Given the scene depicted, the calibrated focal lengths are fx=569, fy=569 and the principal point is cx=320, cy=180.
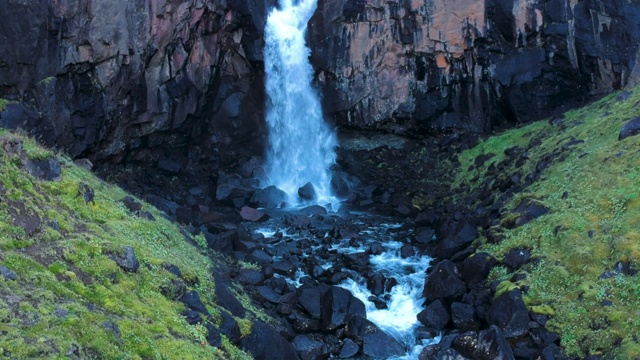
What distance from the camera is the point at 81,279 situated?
43.2ft

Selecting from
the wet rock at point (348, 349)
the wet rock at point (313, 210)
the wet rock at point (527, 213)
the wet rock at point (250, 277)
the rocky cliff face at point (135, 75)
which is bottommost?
the wet rock at point (348, 349)

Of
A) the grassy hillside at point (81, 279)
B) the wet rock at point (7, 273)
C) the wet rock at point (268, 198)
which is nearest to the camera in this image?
the grassy hillside at point (81, 279)

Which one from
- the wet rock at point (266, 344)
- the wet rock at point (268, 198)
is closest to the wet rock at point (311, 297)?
the wet rock at point (266, 344)

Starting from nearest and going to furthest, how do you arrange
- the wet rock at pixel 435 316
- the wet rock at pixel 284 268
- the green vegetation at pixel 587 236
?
the green vegetation at pixel 587 236, the wet rock at pixel 435 316, the wet rock at pixel 284 268

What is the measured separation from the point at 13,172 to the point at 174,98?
18.7 m

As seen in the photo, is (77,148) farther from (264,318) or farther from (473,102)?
(473,102)

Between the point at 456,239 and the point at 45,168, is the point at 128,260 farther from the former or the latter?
the point at 456,239

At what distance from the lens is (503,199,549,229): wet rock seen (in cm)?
2350

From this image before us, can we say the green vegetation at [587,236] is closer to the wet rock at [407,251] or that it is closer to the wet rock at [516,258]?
the wet rock at [516,258]

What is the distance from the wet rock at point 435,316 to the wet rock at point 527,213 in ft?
17.6

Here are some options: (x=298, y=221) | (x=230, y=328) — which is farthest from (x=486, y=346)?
(x=298, y=221)

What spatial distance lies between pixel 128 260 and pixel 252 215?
54.2 feet

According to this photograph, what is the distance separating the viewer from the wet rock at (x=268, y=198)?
33.9 meters

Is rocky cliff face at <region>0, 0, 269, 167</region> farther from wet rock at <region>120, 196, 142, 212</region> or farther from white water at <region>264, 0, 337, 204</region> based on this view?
wet rock at <region>120, 196, 142, 212</region>
